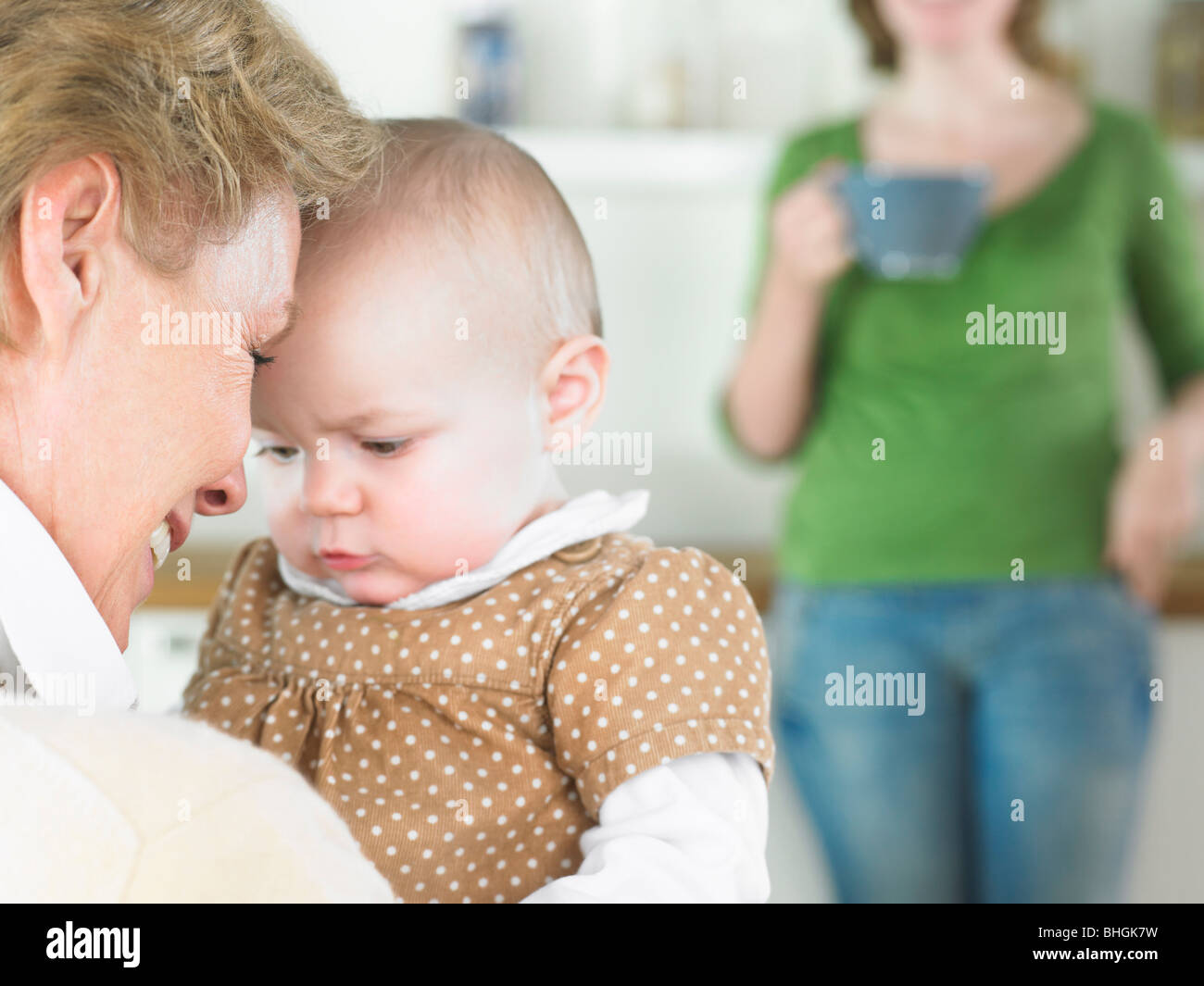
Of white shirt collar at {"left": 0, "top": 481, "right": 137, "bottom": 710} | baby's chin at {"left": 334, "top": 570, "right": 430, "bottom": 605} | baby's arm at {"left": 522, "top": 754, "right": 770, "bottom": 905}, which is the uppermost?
white shirt collar at {"left": 0, "top": 481, "right": 137, "bottom": 710}

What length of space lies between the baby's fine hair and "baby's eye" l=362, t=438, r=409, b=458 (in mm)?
78

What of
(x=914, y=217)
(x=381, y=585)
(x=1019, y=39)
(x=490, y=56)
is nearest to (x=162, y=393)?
(x=381, y=585)

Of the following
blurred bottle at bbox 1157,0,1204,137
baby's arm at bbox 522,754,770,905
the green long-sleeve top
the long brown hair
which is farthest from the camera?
blurred bottle at bbox 1157,0,1204,137

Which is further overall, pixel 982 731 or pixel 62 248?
pixel 982 731

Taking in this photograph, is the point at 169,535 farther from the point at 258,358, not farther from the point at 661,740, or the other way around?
the point at 661,740

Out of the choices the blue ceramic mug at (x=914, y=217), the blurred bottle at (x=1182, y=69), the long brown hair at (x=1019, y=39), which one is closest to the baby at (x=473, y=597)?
the blue ceramic mug at (x=914, y=217)

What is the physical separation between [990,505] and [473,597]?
777mm

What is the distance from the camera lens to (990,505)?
119 cm

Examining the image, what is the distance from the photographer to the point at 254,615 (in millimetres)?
596

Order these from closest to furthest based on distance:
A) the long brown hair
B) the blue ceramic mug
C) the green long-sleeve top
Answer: the blue ceramic mug < the green long-sleeve top < the long brown hair

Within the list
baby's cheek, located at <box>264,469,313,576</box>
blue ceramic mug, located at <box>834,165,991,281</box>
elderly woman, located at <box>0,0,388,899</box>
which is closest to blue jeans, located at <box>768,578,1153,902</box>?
blue ceramic mug, located at <box>834,165,991,281</box>

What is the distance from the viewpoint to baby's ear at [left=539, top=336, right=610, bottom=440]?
55 centimetres

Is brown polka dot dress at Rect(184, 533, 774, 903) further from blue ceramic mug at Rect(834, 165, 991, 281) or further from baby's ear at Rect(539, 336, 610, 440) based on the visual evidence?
blue ceramic mug at Rect(834, 165, 991, 281)
